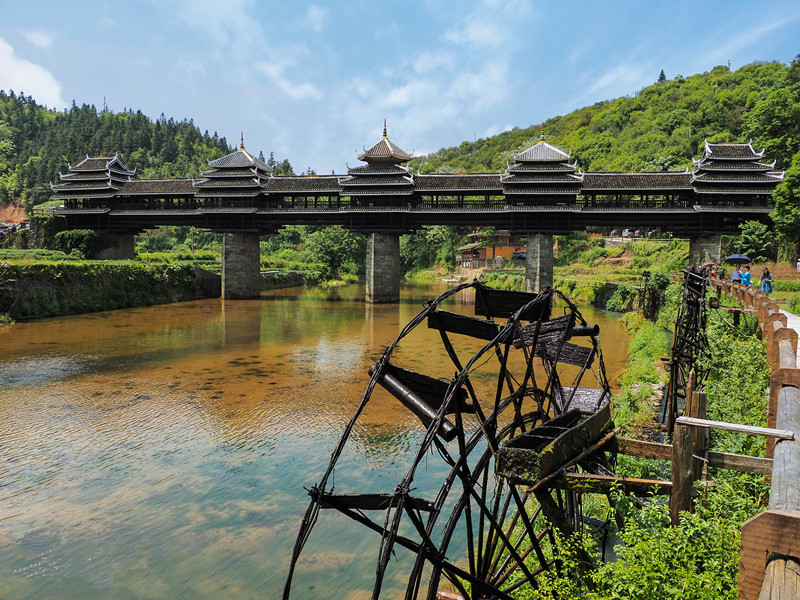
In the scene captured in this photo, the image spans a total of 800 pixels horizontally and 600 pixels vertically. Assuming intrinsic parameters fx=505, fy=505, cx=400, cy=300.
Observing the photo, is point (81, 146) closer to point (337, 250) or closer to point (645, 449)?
point (337, 250)

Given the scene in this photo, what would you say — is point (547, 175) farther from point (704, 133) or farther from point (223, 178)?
point (704, 133)

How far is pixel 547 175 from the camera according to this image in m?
32.0

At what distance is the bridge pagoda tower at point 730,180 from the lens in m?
29.7

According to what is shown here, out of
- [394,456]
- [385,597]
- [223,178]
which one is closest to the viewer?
[385,597]

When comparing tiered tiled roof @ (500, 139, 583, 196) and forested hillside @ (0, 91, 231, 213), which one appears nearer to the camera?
tiered tiled roof @ (500, 139, 583, 196)

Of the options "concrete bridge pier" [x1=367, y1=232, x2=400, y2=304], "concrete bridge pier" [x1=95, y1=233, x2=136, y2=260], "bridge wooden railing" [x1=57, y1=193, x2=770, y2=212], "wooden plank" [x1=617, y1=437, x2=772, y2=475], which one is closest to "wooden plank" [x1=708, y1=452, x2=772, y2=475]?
"wooden plank" [x1=617, y1=437, x2=772, y2=475]

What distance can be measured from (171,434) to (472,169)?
330ft

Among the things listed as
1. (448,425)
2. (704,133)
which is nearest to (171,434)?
(448,425)

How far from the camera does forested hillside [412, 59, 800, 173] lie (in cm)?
4338

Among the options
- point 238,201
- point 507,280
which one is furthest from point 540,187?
point 238,201

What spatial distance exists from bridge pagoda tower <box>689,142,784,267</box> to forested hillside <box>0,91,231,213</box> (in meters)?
78.9

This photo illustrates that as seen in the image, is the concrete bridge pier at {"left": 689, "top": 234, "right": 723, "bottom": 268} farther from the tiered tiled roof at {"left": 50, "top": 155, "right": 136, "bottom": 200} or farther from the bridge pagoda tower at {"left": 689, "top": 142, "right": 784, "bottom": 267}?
the tiered tiled roof at {"left": 50, "top": 155, "right": 136, "bottom": 200}

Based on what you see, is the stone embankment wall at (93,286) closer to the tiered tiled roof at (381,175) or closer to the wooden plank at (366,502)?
the tiered tiled roof at (381,175)

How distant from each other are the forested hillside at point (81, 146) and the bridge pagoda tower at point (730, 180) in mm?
78865
